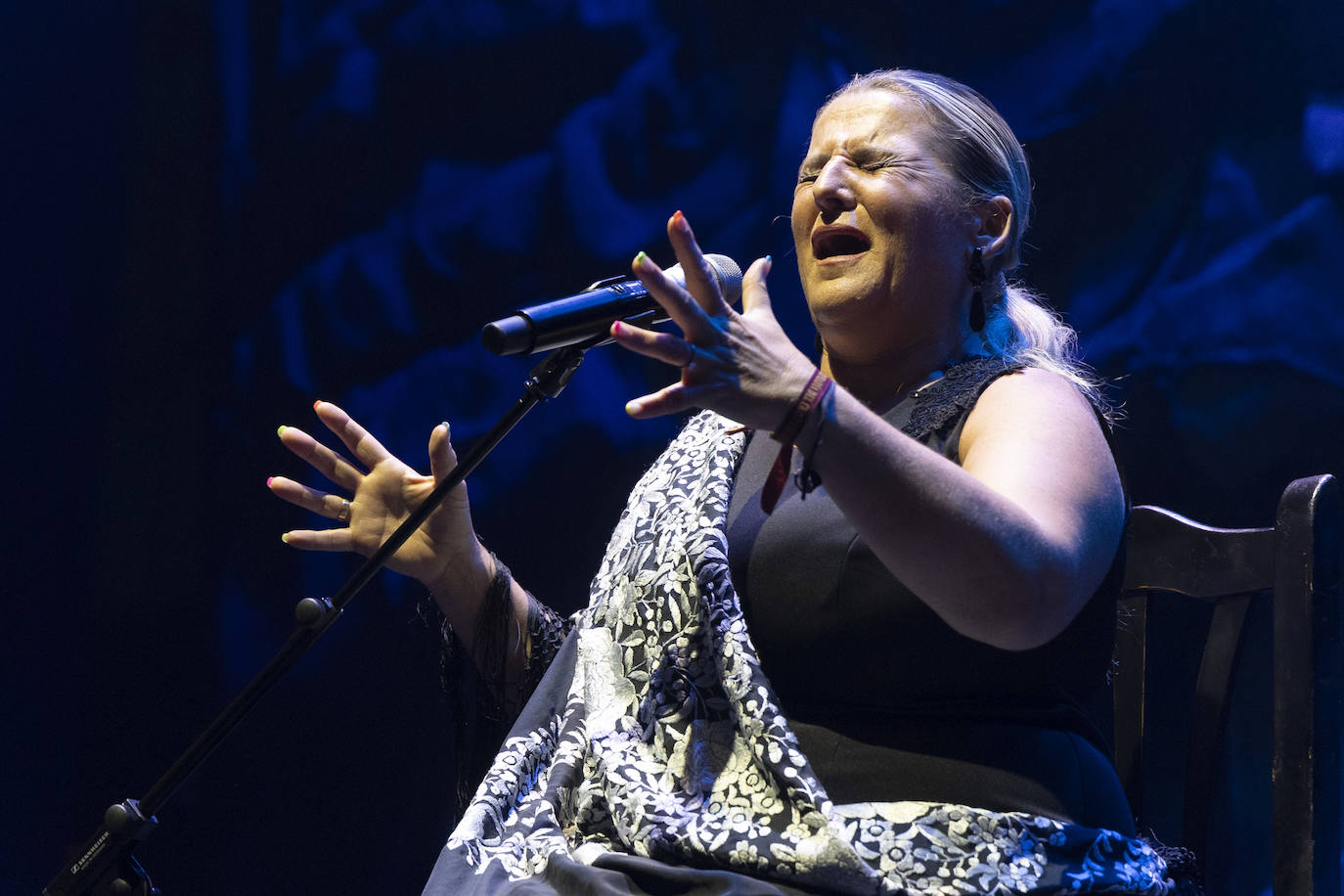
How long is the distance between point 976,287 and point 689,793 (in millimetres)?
702

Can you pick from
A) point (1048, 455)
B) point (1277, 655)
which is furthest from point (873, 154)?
point (1277, 655)

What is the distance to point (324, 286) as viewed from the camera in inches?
79.8

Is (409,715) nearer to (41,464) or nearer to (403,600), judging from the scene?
(403,600)

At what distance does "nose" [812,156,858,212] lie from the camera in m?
1.37

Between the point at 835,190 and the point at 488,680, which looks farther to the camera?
the point at 488,680

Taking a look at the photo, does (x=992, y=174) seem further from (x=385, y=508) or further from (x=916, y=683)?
(x=385, y=508)

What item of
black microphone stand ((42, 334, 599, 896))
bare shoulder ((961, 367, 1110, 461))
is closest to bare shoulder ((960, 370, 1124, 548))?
bare shoulder ((961, 367, 1110, 461))

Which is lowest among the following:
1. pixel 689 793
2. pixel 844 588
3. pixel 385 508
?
pixel 689 793

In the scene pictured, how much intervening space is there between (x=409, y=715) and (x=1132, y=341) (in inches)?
52.1

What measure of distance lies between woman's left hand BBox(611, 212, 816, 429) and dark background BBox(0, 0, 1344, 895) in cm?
103

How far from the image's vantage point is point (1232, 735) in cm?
170

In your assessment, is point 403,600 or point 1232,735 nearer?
point 1232,735

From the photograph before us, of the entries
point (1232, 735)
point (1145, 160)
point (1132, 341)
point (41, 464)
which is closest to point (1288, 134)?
point (1145, 160)

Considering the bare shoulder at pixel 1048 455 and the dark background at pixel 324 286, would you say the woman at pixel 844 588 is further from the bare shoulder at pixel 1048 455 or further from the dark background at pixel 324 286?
the dark background at pixel 324 286
